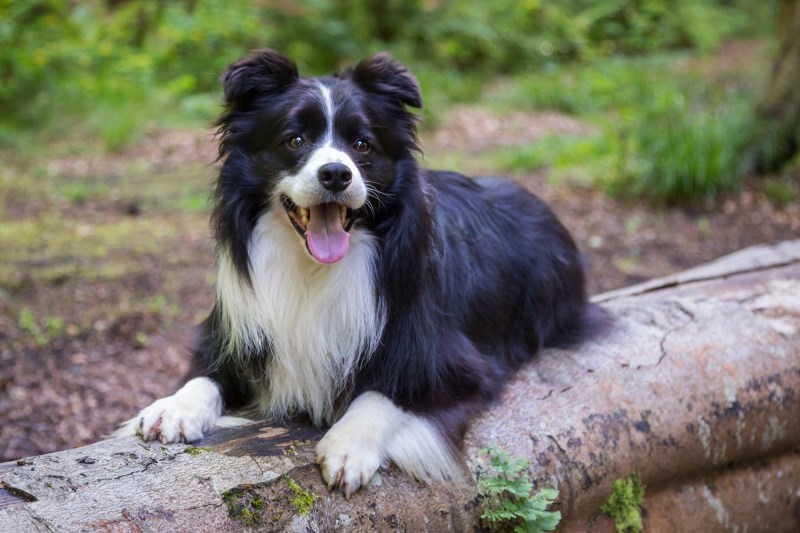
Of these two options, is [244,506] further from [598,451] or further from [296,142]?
[598,451]

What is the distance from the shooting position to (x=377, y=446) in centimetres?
279

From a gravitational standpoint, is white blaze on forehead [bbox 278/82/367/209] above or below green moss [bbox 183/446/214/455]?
above

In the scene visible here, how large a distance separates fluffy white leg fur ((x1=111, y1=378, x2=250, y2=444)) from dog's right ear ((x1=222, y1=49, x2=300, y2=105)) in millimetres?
1117

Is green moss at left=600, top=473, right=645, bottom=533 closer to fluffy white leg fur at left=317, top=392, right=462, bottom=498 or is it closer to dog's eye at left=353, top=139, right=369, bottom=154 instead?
fluffy white leg fur at left=317, top=392, right=462, bottom=498

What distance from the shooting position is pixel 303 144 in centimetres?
298

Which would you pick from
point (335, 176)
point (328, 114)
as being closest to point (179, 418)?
point (335, 176)

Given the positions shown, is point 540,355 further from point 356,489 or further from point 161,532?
point 161,532

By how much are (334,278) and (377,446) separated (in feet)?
2.10

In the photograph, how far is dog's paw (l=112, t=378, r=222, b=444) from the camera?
8.95 ft

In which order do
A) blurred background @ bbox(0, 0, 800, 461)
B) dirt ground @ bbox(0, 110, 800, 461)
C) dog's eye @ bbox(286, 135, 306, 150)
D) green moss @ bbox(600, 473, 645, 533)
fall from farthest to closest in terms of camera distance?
1. blurred background @ bbox(0, 0, 800, 461)
2. dirt ground @ bbox(0, 110, 800, 461)
3. green moss @ bbox(600, 473, 645, 533)
4. dog's eye @ bbox(286, 135, 306, 150)

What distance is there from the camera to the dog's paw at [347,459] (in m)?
2.63

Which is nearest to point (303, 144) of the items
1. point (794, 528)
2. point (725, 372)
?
point (725, 372)

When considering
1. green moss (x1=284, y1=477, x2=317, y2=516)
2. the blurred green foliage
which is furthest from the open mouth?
the blurred green foliage

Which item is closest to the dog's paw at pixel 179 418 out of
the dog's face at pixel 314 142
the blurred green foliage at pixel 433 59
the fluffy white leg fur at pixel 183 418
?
the fluffy white leg fur at pixel 183 418
